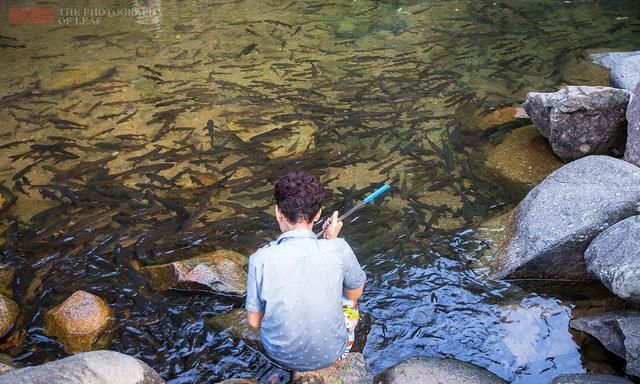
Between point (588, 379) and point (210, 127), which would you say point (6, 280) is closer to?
point (210, 127)

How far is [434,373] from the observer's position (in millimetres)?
3719

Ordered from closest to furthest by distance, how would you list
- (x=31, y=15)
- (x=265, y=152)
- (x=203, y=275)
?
(x=203, y=275)
(x=265, y=152)
(x=31, y=15)

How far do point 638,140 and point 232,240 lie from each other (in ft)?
12.2

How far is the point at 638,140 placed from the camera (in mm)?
5391

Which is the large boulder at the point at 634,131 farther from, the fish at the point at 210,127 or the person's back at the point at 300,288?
the fish at the point at 210,127

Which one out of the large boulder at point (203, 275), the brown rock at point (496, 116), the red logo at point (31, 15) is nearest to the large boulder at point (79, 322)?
the large boulder at point (203, 275)

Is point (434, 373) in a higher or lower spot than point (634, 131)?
lower

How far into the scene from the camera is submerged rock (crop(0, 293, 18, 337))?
13.9ft

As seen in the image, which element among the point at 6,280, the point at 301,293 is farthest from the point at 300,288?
the point at 6,280

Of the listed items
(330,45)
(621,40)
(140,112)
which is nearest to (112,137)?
(140,112)

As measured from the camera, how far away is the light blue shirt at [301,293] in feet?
10.2

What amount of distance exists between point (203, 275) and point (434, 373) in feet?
6.22

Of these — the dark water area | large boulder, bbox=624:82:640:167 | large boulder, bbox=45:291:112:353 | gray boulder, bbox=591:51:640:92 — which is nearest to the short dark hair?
the dark water area

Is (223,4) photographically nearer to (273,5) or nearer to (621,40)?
(273,5)
